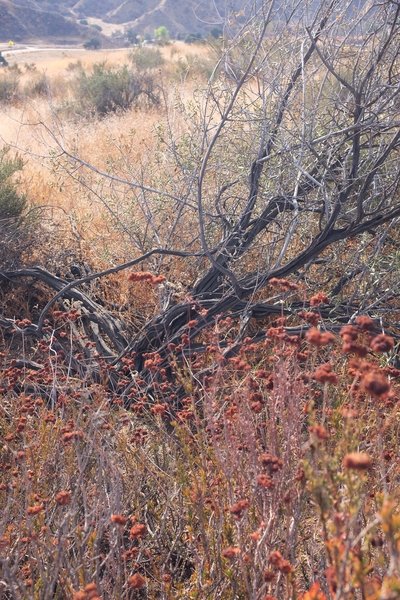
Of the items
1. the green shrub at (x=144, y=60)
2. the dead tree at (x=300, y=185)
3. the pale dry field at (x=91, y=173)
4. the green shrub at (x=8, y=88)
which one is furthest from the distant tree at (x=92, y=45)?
the dead tree at (x=300, y=185)

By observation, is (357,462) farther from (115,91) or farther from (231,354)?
(115,91)

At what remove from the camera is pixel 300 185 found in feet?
11.8

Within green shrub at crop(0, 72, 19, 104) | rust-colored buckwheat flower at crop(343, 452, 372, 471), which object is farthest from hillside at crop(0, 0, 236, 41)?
rust-colored buckwheat flower at crop(343, 452, 372, 471)

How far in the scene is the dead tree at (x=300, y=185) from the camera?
309 centimetres

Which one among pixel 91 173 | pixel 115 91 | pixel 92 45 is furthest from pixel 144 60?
pixel 92 45

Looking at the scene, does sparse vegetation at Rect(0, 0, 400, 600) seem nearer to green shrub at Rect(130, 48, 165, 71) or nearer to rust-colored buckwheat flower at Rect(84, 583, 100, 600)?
rust-colored buckwheat flower at Rect(84, 583, 100, 600)

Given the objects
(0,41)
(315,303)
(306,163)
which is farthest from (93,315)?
(0,41)

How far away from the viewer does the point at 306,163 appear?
3.91 m

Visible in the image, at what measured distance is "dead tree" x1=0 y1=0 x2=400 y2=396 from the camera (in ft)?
10.2

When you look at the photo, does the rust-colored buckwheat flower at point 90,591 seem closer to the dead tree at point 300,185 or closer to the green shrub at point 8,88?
the dead tree at point 300,185

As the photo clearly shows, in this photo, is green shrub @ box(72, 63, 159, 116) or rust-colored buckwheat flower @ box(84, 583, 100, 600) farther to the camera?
green shrub @ box(72, 63, 159, 116)

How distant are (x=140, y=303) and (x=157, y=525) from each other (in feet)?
6.37

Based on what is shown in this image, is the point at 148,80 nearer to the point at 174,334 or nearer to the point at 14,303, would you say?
the point at 14,303

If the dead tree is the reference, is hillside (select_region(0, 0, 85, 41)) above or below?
above
